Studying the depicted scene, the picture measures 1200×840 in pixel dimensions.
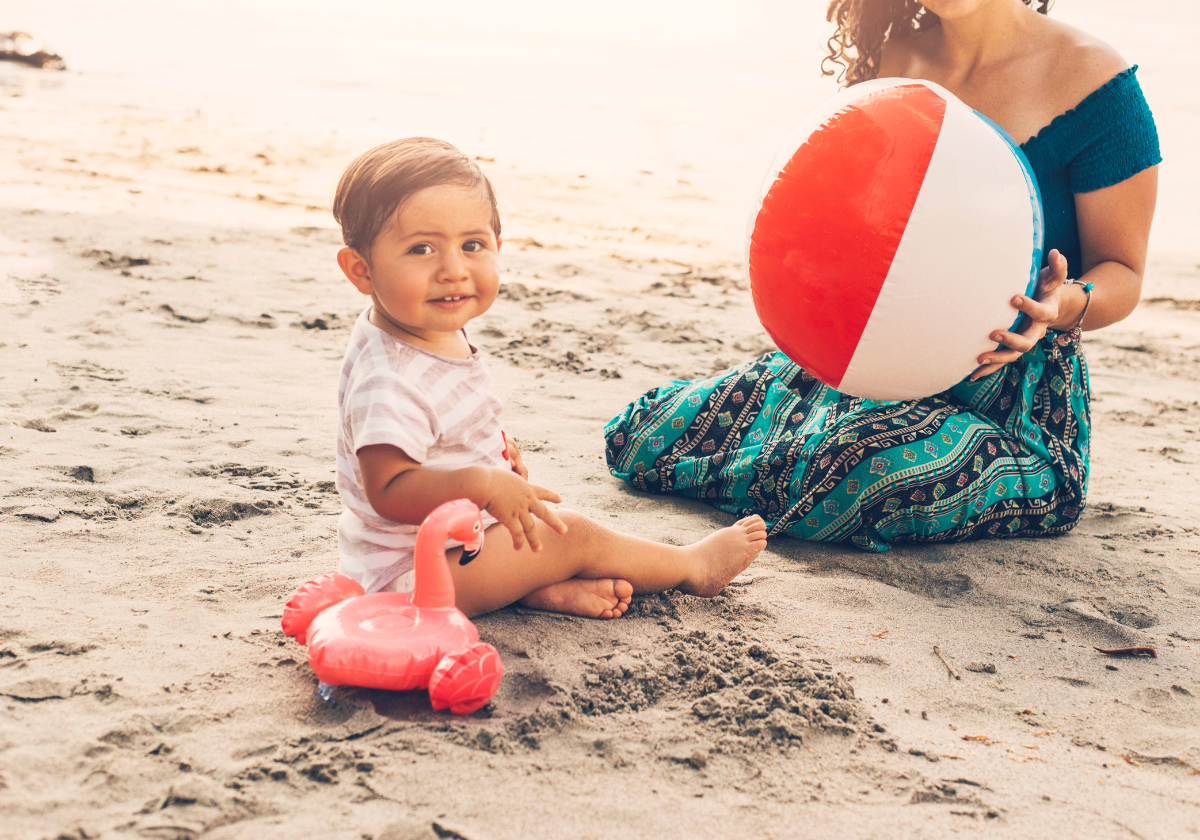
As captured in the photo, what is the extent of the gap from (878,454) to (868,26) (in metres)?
1.47

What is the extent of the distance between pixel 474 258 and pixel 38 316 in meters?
3.00

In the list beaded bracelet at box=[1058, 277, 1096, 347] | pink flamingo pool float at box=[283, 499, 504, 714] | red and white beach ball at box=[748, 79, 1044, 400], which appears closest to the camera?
pink flamingo pool float at box=[283, 499, 504, 714]

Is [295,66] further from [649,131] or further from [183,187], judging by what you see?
[183,187]

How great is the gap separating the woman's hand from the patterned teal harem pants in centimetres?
42

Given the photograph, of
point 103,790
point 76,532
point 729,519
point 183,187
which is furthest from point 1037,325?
point 183,187

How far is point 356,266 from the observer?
2.01 metres

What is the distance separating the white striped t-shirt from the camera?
1932mm

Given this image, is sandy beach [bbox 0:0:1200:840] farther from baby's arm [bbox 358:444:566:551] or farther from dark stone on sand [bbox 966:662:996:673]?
baby's arm [bbox 358:444:566:551]

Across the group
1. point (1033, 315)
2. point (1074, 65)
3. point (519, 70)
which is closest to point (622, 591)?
point (1033, 315)

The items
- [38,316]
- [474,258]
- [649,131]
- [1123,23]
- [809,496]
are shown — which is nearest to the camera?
[474,258]

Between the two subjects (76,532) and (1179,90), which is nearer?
(76,532)

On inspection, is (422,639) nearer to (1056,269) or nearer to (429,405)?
(429,405)

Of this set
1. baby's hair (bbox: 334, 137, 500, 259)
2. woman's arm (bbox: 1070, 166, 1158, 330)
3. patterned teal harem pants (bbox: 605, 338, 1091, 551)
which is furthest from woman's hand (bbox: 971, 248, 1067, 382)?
baby's hair (bbox: 334, 137, 500, 259)

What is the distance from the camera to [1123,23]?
1864 cm
